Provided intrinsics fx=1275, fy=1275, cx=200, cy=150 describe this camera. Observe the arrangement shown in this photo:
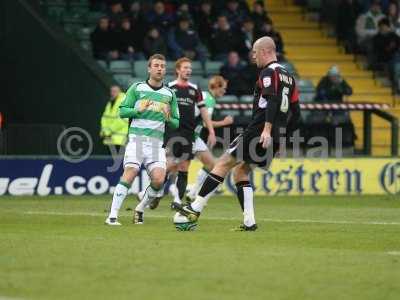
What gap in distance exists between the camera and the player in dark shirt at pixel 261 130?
13539 mm

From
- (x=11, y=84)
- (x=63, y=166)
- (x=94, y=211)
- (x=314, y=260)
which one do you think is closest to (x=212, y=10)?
(x=11, y=84)

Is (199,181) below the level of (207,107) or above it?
below

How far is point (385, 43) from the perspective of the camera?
2878 cm

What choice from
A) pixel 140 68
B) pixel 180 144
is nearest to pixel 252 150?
pixel 180 144

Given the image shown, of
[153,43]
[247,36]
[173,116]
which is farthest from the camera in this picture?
[247,36]

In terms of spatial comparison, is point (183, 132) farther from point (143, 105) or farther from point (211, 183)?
point (211, 183)

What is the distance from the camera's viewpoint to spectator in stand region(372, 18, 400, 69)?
28.7m

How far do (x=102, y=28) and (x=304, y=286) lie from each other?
1670cm

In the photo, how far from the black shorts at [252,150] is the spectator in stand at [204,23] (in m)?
13.8

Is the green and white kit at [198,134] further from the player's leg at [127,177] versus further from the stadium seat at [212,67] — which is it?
the stadium seat at [212,67]

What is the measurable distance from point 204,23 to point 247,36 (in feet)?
3.18

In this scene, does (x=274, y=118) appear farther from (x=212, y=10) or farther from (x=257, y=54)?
(x=212, y=10)

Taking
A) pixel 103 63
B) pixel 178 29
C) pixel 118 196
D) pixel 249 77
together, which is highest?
pixel 178 29

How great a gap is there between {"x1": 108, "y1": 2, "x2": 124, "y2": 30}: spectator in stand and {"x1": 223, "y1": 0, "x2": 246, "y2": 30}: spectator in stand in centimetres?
262
